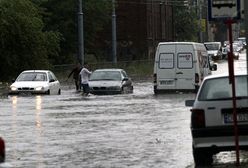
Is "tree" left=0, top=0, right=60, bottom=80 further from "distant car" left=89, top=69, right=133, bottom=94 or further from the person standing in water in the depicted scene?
the person standing in water

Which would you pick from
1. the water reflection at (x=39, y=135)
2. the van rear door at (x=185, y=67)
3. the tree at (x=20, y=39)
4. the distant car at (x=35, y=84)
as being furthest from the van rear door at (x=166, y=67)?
the tree at (x=20, y=39)

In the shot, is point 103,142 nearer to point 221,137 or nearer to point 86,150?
point 86,150

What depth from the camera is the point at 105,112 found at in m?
27.9

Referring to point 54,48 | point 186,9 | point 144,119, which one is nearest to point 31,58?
point 54,48

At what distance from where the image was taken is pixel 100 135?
2002cm

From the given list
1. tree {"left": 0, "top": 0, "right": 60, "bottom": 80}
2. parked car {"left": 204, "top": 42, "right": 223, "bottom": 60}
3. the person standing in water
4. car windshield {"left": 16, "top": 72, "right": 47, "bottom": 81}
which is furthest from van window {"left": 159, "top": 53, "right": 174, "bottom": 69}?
parked car {"left": 204, "top": 42, "right": 223, "bottom": 60}

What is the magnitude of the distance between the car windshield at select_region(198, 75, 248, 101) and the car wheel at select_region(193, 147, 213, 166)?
2.86ft

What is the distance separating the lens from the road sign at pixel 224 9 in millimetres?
12719

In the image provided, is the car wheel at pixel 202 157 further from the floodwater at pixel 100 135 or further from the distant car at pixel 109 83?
the distant car at pixel 109 83

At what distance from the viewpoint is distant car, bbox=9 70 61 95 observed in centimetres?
3966

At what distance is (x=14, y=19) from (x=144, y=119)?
32399mm

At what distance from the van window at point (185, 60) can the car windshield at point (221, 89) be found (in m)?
22.9

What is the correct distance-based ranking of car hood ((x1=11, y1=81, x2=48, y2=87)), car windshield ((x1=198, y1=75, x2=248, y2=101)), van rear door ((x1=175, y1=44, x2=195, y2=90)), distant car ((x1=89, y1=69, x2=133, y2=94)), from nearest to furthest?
1. car windshield ((x1=198, y1=75, x2=248, y2=101))
2. van rear door ((x1=175, y1=44, x2=195, y2=90))
3. car hood ((x1=11, y1=81, x2=48, y2=87))
4. distant car ((x1=89, y1=69, x2=133, y2=94))

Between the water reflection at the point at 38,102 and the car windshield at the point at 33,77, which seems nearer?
the water reflection at the point at 38,102
